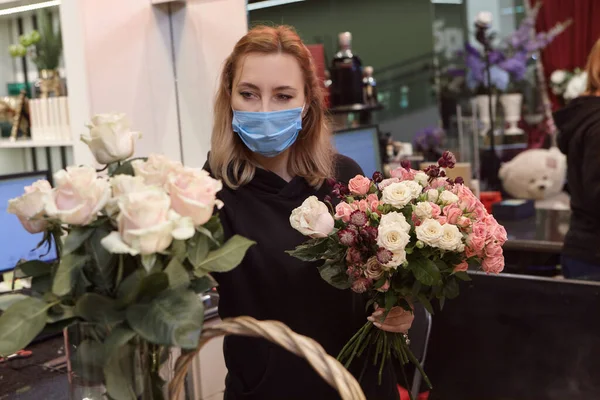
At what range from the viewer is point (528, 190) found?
5.26 m

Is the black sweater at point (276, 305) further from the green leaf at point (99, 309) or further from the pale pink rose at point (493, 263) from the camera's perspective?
the green leaf at point (99, 309)

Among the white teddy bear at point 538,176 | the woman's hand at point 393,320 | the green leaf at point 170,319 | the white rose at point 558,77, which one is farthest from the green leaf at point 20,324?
the white rose at point 558,77

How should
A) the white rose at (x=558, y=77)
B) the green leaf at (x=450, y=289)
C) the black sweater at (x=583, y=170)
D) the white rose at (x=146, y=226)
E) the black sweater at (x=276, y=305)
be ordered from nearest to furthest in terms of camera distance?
1. the white rose at (x=146, y=226)
2. the green leaf at (x=450, y=289)
3. the black sweater at (x=276, y=305)
4. the black sweater at (x=583, y=170)
5. the white rose at (x=558, y=77)

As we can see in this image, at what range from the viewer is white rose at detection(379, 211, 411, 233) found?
131 centimetres

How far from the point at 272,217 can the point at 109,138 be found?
0.73 metres

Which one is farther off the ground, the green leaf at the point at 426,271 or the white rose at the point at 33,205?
the white rose at the point at 33,205

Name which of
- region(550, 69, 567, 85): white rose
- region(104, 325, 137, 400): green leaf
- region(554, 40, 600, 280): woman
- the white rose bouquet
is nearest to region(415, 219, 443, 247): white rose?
the white rose bouquet

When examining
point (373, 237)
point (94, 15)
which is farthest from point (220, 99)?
point (94, 15)

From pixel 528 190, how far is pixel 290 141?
3.92 metres

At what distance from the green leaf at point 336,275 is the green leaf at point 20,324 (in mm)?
632

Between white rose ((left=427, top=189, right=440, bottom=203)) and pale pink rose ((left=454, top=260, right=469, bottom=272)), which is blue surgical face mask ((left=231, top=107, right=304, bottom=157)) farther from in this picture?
pale pink rose ((left=454, top=260, right=469, bottom=272))

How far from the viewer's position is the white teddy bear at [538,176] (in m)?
5.18

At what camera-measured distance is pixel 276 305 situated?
1.59 meters

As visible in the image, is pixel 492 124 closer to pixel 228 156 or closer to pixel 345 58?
pixel 345 58
